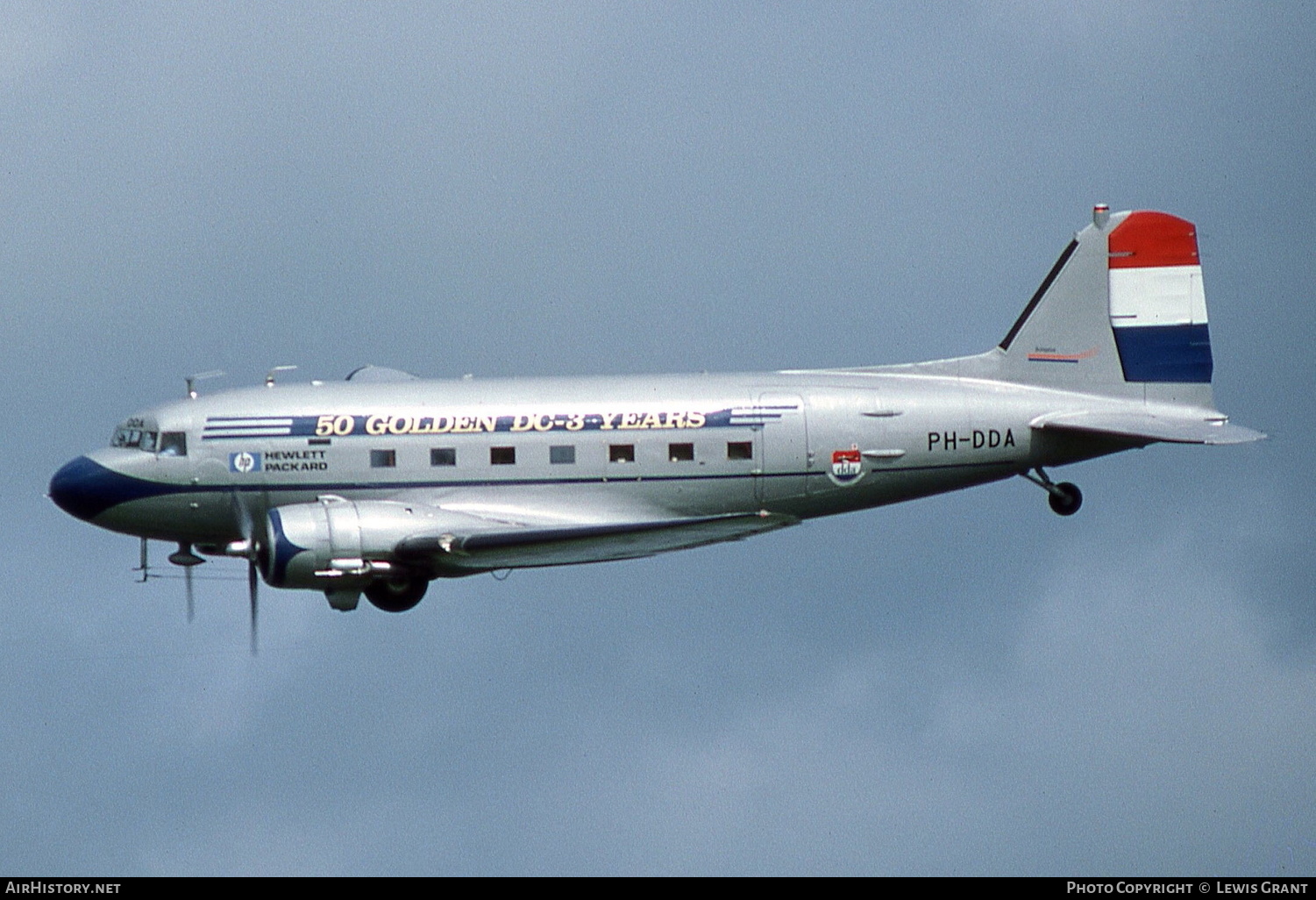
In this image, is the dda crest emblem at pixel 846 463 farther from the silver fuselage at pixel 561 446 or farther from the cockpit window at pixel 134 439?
the cockpit window at pixel 134 439

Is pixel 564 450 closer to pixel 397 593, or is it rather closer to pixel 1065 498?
pixel 397 593

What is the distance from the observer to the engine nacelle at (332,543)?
31.7m

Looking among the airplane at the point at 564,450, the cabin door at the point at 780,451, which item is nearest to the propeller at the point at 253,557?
the airplane at the point at 564,450

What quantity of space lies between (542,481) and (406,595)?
9.02 ft

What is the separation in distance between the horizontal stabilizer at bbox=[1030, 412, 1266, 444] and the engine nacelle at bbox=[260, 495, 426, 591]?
420 inches

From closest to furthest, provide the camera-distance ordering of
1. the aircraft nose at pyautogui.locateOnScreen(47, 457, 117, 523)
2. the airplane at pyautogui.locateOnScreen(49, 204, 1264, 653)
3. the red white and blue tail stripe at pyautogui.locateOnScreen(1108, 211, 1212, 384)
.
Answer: the airplane at pyautogui.locateOnScreen(49, 204, 1264, 653) → the aircraft nose at pyautogui.locateOnScreen(47, 457, 117, 523) → the red white and blue tail stripe at pyautogui.locateOnScreen(1108, 211, 1212, 384)

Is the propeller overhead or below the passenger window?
below

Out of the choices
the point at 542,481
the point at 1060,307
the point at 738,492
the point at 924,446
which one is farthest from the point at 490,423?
the point at 1060,307

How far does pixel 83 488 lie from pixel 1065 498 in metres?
16.0

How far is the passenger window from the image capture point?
34.3 meters

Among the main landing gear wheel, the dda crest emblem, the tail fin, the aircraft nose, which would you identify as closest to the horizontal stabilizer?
the tail fin

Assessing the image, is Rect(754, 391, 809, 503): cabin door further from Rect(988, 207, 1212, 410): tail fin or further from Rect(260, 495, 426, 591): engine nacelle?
Rect(260, 495, 426, 591): engine nacelle

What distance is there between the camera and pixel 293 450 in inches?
1344

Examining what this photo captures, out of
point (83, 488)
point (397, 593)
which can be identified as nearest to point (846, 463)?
point (397, 593)
